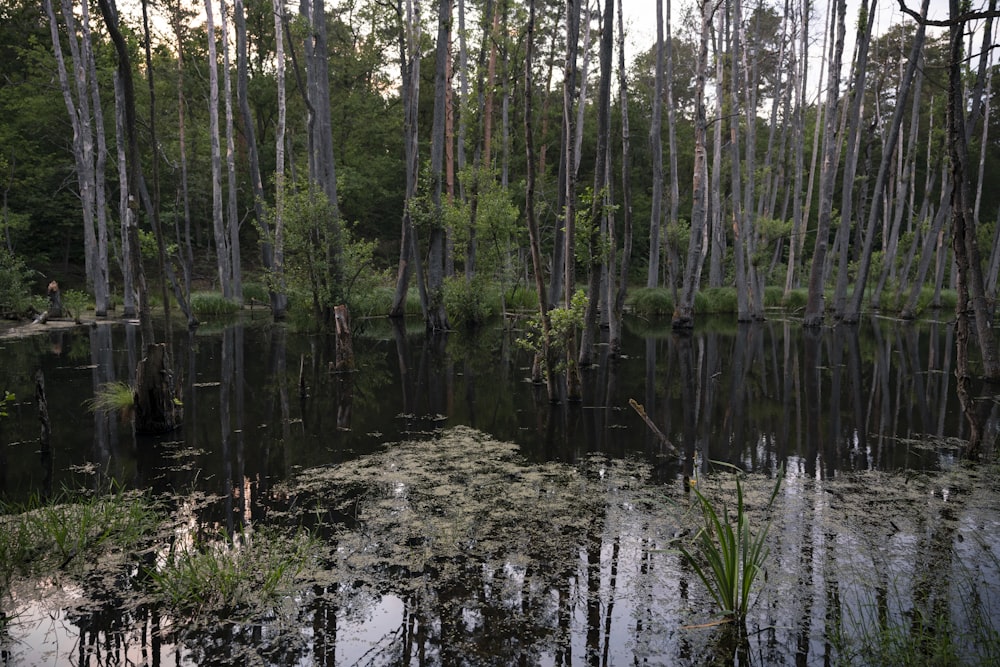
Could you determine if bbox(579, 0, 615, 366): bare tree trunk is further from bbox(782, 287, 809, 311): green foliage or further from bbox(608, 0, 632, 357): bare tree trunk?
bbox(782, 287, 809, 311): green foliage

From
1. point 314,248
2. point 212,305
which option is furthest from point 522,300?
point 212,305

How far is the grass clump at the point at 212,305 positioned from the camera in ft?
78.5

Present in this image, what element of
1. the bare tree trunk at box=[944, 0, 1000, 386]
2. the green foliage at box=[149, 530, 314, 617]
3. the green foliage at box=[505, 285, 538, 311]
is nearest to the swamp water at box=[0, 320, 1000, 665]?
the green foliage at box=[149, 530, 314, 617]

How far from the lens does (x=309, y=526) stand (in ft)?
15.4

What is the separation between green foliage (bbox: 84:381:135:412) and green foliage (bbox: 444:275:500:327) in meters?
11.1

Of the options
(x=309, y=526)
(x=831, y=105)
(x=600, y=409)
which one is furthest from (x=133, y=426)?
(x=831, y=105)

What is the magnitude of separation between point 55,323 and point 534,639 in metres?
21.9

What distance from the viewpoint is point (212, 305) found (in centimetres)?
2436

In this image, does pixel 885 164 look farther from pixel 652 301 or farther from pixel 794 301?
pixel 794 301

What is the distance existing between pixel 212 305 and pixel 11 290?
618cm

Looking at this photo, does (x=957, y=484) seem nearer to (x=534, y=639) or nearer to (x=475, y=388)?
(x=534, y=639)

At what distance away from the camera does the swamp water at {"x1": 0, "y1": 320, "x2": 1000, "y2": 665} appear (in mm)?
3223

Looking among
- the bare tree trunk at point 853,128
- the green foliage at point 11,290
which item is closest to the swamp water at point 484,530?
the bare tree trunk at point 853,128

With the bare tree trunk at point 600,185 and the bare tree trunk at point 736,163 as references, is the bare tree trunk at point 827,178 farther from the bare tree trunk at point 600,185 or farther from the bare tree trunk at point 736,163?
the bare tree trunk at point 600,185
